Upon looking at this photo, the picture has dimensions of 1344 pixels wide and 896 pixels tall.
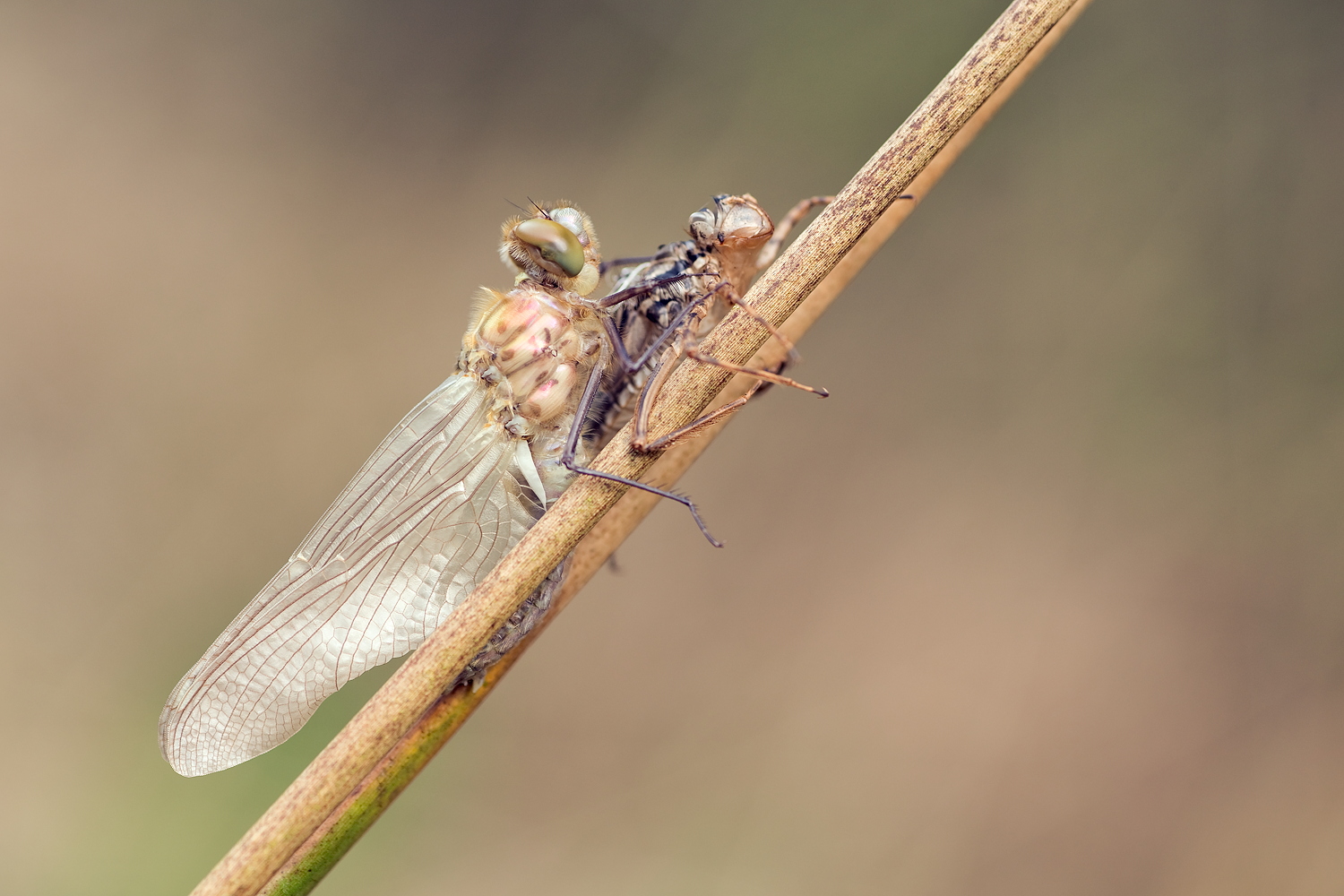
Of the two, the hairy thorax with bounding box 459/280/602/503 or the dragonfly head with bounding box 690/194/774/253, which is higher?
the dragonfly head with bounding box 690/194/774/253

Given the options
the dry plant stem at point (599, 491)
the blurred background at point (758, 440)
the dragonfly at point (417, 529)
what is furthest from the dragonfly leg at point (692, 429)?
the blurred background at point (758, 440)

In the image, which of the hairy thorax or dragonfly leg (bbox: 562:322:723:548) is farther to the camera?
the hairy thorax

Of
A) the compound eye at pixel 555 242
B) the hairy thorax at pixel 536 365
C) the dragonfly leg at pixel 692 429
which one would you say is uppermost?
the compound eye at pixel 555 242

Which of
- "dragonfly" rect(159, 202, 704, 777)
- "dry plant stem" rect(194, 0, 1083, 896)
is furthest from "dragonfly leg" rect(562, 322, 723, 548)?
"dry plant stem" rect(194, 0, 1083, 896)

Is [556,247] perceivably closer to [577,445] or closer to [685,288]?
[685,288]

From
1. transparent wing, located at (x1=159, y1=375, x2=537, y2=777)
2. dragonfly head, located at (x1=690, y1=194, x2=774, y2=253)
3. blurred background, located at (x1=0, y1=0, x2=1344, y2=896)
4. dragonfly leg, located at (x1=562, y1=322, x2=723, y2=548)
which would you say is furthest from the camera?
blurred background, located at (x1=0, y1=0, x2=1344, y2=896)

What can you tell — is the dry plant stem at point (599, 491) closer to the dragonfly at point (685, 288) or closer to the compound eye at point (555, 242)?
the dragonfly at point (685, 288)

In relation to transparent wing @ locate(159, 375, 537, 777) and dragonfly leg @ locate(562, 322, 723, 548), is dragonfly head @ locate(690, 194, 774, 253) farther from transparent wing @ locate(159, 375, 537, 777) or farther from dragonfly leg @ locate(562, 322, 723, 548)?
transparent wing @ locate(159, 375, 537, 777)
